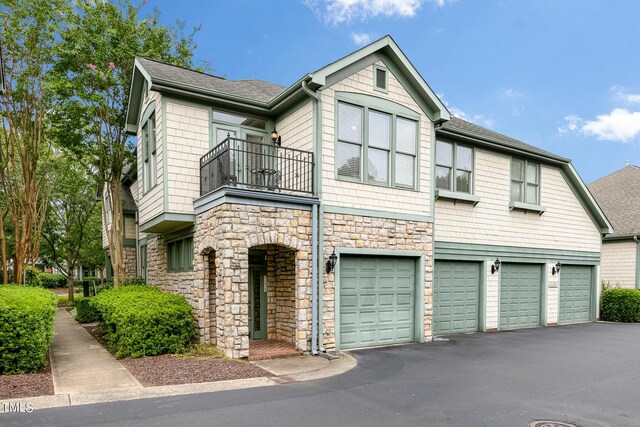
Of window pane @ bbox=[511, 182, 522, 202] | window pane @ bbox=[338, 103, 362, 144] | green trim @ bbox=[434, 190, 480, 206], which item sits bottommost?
green trim @ bbox=[434, 190, 480, 206]

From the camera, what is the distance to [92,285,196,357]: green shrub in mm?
8859

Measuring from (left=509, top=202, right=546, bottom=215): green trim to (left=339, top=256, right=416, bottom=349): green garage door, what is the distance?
5104 mm

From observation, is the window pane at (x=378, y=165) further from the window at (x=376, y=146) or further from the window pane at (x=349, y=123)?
the window pane at (x=349, y=123)

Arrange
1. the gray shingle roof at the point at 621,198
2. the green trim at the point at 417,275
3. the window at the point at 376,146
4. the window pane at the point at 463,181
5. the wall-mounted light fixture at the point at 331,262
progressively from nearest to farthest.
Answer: the wall-mounted light fixture at the point at 331,262 < the window at the point at 376,146 < the green trim at the point at 417,275 < the window pane at the point at 463,181 < the gray shingle roof at the point at 621,198

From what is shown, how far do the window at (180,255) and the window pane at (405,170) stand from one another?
5.70 m

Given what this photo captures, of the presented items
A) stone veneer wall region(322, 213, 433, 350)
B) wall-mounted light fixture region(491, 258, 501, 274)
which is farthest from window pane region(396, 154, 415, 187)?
wall-mounted light fixture region(491, 258, 501, 274)

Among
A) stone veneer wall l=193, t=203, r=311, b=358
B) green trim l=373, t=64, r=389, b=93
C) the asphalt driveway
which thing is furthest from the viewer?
green trim l=373, t=64, r=389, b=93

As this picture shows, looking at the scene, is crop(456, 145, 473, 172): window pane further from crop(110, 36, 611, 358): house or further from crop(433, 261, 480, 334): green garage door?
crop(433, 261, 480, 334): green garage door

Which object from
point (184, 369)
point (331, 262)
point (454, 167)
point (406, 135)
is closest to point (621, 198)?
point (454, 167)

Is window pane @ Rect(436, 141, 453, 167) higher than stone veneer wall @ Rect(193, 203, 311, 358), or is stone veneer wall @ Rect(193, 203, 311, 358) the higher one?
window pane @ Rect(436, 141, 453, 167)

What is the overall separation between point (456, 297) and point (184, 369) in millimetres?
8402

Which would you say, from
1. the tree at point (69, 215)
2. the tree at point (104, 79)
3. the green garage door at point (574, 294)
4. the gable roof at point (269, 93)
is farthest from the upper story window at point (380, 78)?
the tree at point (69, 215)

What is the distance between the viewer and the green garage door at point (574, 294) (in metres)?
15.9

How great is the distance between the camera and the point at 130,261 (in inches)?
655
